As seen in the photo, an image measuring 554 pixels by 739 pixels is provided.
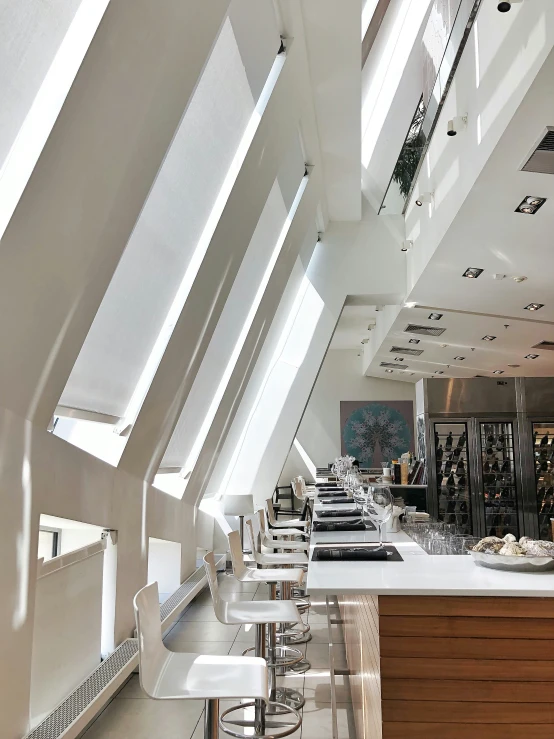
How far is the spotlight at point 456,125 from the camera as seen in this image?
4.71 meters

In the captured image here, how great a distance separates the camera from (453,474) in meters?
8.38

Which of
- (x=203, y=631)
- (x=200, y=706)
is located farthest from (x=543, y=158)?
(x=203, y=631)

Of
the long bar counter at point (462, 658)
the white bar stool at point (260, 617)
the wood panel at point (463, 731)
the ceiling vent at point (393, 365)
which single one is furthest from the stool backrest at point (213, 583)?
the ceiling vent at point (393, 365)

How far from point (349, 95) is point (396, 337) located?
6.01 meters

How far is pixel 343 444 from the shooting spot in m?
16.0

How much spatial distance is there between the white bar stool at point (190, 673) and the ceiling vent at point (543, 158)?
11.0 feet

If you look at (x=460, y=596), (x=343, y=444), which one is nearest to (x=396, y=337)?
(x=343, y=444)

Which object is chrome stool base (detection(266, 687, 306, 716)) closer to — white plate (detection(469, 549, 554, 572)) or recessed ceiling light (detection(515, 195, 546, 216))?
white plate (detection(469, 549, 554, 572))

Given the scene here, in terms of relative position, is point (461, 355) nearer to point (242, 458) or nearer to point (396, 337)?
point (396, 337)

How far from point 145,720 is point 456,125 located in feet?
14.7

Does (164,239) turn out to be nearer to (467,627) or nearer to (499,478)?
(467,627)

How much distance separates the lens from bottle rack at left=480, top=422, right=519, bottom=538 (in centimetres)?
827

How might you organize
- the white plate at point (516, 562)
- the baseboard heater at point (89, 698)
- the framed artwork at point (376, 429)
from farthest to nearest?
the framed artwork at point (376, 429) → the baseboard heater at point (89, 698) → the white plate at point (516, 562)

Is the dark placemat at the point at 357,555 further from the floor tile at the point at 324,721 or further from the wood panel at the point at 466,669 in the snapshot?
the floor tile at the point at 324,721
